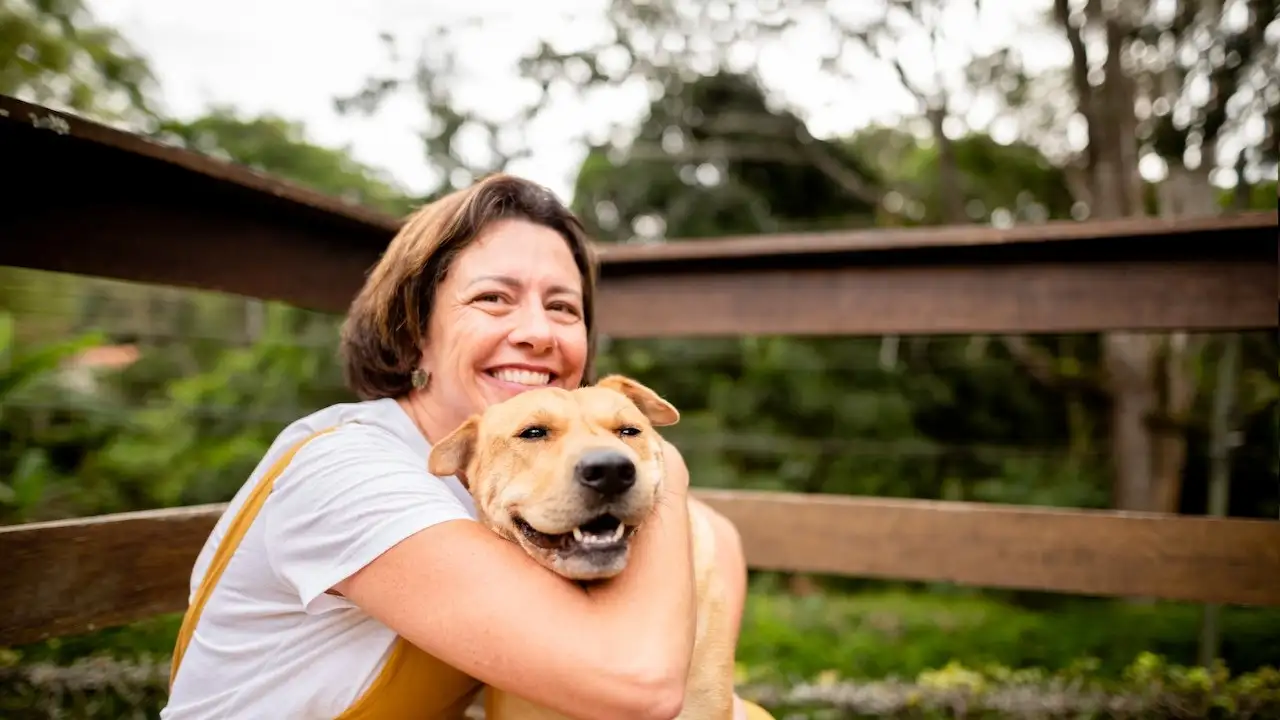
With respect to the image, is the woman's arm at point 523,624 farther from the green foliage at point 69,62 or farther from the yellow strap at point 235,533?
the green foliage at point 69,62

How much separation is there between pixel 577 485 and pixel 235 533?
69cm

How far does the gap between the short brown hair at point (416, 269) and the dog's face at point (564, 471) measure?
1.19 ft

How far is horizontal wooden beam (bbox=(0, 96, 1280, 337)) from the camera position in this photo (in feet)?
5.92

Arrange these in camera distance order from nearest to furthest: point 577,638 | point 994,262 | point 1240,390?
point 577,638 → point 994,262 → point 1240,390

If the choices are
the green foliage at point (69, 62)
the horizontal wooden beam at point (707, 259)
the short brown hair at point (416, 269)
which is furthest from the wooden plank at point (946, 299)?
the green foliage at point (69, 62)

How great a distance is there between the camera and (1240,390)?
21.2 ft

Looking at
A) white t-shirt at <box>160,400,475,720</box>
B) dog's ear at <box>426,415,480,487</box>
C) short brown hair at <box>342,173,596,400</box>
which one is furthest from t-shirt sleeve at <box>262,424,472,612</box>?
short brown hair at <box>342,173,596,400</box>

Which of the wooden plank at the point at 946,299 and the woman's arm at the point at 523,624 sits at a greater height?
the wooden plank at the point at 946,299

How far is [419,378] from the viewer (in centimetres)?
195

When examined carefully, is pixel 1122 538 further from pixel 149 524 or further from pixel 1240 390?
pixel 1240 390

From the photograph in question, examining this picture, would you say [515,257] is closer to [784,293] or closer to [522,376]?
[522,376]

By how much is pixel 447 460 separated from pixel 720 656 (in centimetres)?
75

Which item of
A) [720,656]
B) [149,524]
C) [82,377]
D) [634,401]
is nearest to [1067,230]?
[634,401]

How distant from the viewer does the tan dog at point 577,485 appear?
1.44 meters
